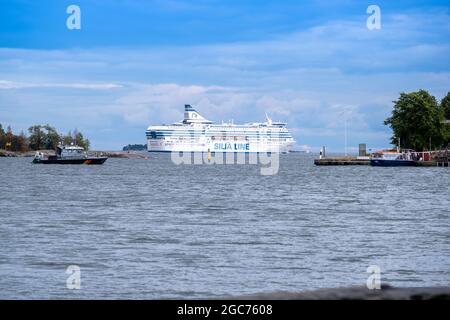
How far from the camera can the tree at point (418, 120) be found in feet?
477

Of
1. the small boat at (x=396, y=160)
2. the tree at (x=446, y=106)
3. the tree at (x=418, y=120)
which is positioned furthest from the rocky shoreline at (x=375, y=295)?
the tree at (x=446, y=106)

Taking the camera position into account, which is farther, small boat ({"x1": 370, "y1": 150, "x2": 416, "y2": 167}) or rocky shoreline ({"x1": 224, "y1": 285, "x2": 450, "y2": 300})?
small boat ({"x1": 370, "y1": 150, "x2": 416, "y2": 167})

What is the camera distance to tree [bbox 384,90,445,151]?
146 m

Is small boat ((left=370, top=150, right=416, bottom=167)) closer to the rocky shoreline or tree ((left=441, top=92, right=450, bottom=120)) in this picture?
tree ((left=441, top=92, right=450, bottom=120))

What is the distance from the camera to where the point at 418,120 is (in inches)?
5733

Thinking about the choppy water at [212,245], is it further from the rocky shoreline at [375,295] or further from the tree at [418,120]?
the tree at [418,120]

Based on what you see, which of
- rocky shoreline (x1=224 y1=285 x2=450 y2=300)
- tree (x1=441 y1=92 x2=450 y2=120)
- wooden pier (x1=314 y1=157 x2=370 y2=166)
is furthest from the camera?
Answer: tree (x1=441 y1=92 x2=450 y2=120)

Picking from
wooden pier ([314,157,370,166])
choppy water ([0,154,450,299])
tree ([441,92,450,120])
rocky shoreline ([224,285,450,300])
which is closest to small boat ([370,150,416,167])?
wooden pier ([314,157,370,166])

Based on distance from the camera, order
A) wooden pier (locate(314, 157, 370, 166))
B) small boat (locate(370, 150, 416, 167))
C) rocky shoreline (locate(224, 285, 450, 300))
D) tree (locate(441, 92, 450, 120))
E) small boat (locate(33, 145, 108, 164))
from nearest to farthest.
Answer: rocky shoreline (locate(224, 285, 450, 300)) < small boat (locate(370, 150, 416, 167)) < small boat (locate(33, 145, 108, 164)) < wooden pier (locate(314, 157, 370, 166)) < tree (locate(441, 92, 450, 120))

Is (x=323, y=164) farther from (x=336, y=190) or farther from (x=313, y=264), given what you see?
(x=313, y=264)

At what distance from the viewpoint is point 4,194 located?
66.1 m
